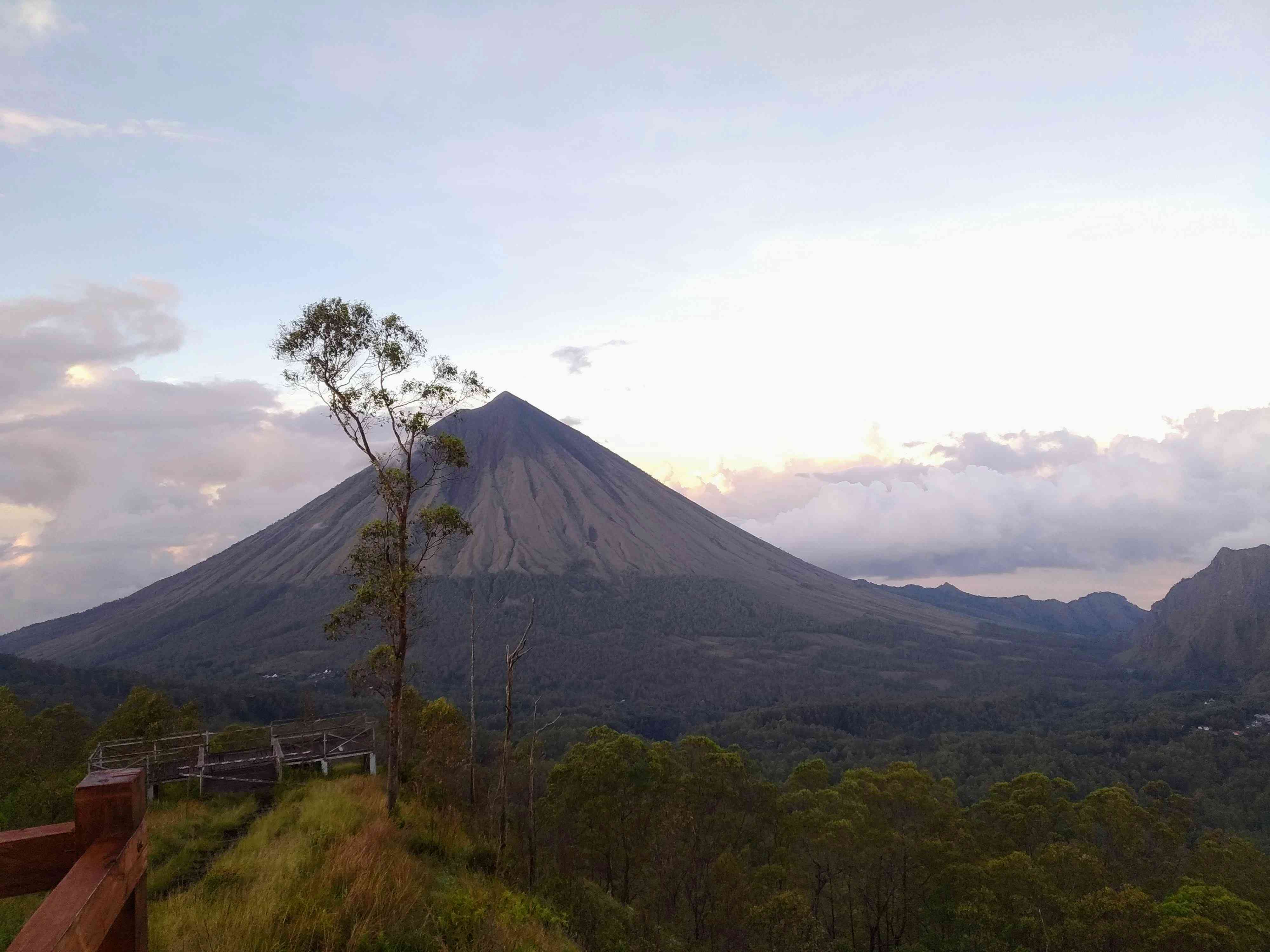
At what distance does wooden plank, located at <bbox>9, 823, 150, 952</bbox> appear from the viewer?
5.02 feet

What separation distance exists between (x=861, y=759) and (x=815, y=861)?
6244 cm

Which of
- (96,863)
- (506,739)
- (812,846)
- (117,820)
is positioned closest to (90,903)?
(96,863)

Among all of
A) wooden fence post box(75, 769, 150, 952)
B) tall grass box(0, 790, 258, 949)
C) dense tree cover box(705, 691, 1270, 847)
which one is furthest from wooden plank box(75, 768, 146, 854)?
dense tree cover box(705, 691, 1270, 847)

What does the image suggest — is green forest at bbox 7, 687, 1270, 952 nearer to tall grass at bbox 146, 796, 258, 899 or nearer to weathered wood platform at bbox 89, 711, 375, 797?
weathered wood platform at bbox 89, 711, 375, 797

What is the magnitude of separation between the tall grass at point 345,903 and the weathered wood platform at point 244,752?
7166mm

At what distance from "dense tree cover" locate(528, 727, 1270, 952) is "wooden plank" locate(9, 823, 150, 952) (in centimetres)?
2169

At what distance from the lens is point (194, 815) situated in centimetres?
1288

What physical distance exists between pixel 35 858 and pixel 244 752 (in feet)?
63.2

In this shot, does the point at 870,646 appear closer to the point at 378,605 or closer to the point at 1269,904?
the point at 1269,904

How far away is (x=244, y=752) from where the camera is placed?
60.4 ft

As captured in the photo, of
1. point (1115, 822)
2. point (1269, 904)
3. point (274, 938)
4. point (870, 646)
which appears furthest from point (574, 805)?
point (870, 646)

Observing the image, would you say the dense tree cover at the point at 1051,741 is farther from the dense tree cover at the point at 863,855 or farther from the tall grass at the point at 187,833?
the tall grass at the point at 187,833

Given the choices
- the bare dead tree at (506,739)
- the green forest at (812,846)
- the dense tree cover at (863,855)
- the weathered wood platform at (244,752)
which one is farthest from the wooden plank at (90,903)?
the dense tree cover at (863,855)

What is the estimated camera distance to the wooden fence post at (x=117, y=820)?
1.90m
